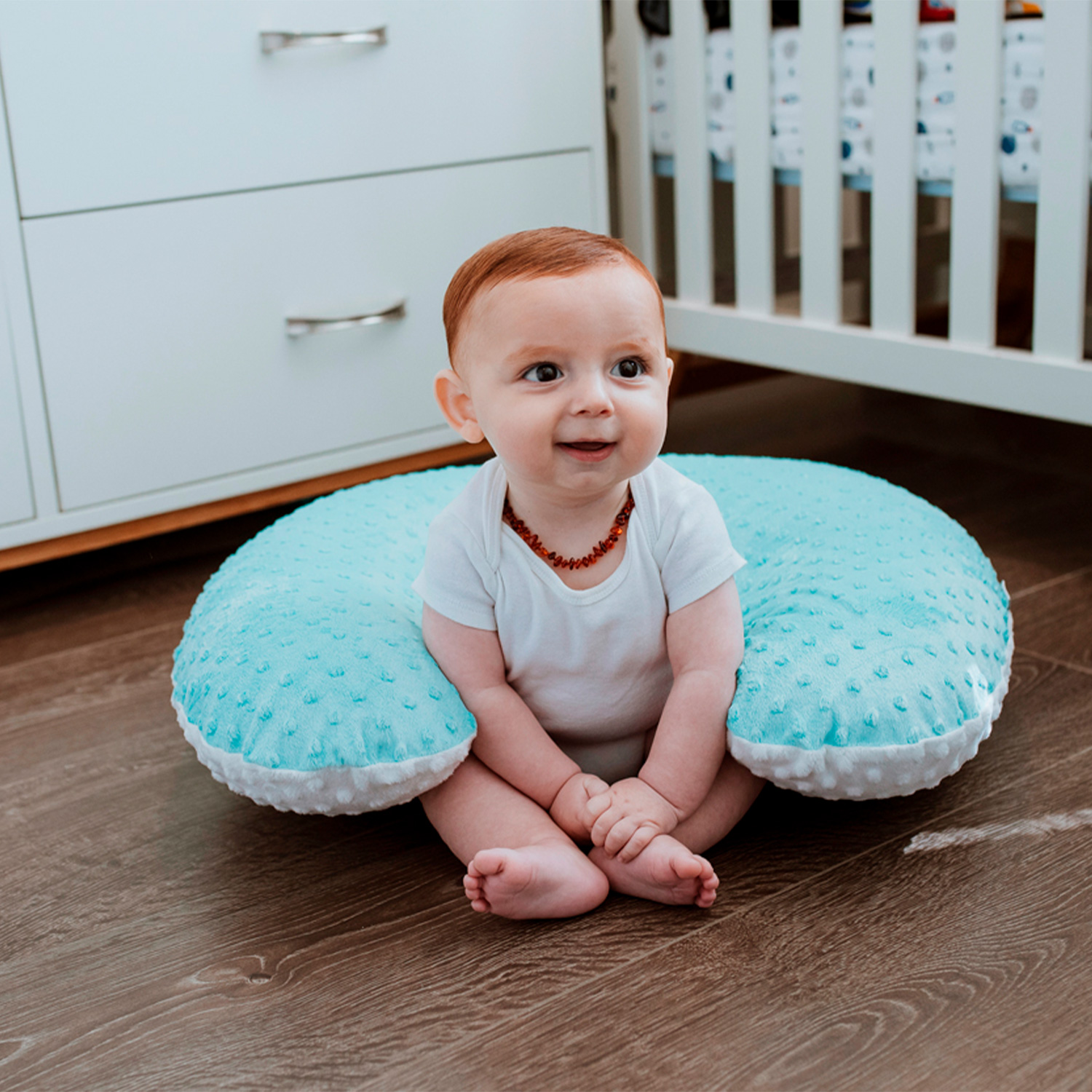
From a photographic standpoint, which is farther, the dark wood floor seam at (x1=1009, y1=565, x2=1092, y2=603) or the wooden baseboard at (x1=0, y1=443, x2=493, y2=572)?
the wooden baseboard at (x1=0, y1=443, x2=493, y2=572)

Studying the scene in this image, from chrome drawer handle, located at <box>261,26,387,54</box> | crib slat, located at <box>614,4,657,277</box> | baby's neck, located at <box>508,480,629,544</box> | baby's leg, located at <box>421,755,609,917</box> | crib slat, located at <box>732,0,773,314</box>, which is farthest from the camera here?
crib slat, located at <box>614,4,657,277</box>

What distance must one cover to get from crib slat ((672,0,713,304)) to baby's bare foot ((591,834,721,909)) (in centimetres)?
103

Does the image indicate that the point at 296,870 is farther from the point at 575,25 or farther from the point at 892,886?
the point at 575,25

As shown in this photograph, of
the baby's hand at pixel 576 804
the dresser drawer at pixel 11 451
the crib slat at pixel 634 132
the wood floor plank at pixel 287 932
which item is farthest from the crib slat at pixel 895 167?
the dresser drawer at pixel 11 451

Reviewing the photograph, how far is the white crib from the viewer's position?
127 cm

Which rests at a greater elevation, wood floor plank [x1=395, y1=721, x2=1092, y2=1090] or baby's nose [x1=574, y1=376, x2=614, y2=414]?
baby's nose [x1=574, y1=376, x2=614, y2=414]

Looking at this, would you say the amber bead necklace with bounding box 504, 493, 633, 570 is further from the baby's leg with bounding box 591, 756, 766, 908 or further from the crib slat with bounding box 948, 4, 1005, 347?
the crib slat with bounding box 948, 4, 1005, 347

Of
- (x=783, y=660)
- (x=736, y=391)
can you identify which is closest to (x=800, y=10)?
(x=736, y=391)

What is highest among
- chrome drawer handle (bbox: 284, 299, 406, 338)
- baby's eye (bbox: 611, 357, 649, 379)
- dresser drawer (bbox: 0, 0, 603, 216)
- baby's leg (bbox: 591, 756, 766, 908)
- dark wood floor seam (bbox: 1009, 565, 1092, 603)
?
dresser drawer (bbox: 0, 0, 603, 216)

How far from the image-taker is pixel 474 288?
82cm

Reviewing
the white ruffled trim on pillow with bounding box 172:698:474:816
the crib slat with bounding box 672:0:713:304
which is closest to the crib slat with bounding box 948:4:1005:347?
the crib slat with bounding box 672:0:713:304

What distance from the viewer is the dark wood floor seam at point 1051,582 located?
129 cm

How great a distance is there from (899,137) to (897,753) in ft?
2.73

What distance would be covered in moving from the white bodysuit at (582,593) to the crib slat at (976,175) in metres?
0.62
